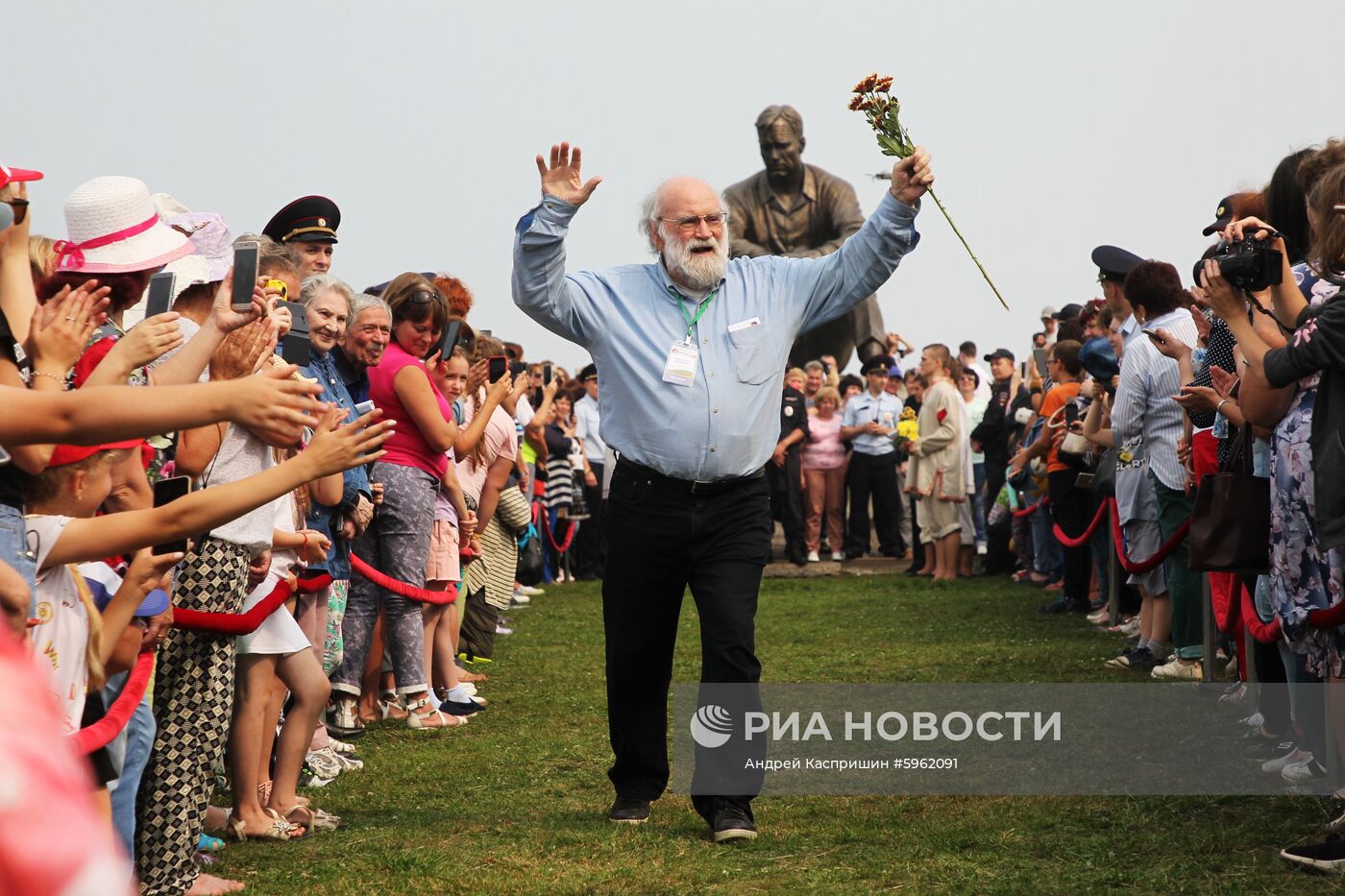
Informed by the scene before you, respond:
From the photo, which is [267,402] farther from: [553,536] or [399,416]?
[553,536]

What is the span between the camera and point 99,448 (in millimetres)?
3287

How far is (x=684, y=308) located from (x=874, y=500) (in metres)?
12.6

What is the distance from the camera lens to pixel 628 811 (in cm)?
526

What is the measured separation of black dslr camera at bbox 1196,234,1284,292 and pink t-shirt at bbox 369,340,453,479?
363 cm

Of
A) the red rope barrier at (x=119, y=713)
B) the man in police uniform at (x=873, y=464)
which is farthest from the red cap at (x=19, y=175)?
the man in police uniform at (x=873, y=464)

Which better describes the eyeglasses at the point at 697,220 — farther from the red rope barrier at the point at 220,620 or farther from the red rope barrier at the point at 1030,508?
the red rope barrier at the point at 1030,508

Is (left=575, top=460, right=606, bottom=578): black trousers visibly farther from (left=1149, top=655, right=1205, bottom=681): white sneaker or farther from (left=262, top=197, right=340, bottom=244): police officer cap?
(left=262, top=197, right=340, bottom=244): police officer cap

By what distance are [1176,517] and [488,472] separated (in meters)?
3.79

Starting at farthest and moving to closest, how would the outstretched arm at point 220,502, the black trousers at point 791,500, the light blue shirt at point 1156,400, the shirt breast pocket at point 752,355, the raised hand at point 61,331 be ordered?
the black trousers at point 791,500 → the light blue shirt at point 1156,400 → the shirt breast pocket at point 752,355 → the raised hand at point 61,331 → the outstretched arm at point 220,502

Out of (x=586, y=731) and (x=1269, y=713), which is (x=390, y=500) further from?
(x=1269, y=713)

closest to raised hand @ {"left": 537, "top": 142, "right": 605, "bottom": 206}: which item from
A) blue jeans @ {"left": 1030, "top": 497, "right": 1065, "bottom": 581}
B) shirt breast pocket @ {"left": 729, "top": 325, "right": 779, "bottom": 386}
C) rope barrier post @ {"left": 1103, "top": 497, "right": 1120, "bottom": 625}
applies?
shirt breast pocket @ {"left": 729, "top": 325, "right": 779, "bottom": 386}

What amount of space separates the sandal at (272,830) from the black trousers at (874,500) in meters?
12.9

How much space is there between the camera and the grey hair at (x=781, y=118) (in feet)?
58.8

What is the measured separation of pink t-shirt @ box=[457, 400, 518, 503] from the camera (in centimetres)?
863
